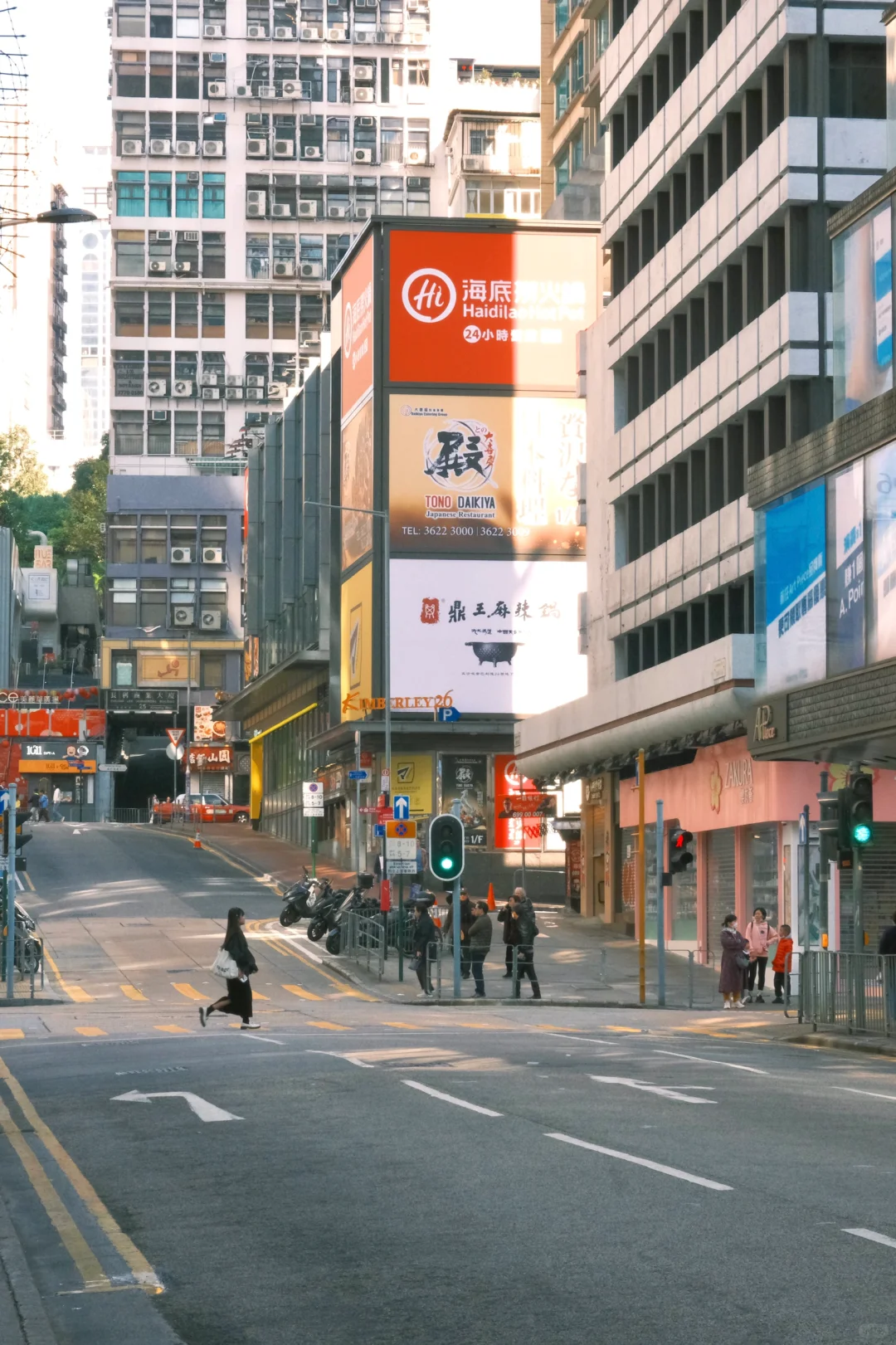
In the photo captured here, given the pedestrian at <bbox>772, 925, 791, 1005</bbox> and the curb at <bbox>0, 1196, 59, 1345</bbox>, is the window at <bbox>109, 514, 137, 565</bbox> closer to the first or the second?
the pedestrian at <bbox>772, 925, 791, 1005</bbox>

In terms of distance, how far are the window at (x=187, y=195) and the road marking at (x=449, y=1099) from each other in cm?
11371

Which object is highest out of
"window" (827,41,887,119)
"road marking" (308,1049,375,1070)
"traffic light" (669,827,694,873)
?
"window" (827,41,887,119)

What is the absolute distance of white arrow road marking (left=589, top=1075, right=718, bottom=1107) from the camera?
53.7 feet

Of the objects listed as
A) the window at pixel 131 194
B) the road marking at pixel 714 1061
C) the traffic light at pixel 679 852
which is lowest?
the road marking at pixel 714 1061

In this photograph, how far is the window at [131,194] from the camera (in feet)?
412

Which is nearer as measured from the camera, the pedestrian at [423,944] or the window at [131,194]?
the pedestrian at [423,944]

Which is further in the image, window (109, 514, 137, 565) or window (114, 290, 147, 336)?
window (114, 290, 147, 336)

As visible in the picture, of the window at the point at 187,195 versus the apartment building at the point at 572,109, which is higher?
the window at the point at 187,195

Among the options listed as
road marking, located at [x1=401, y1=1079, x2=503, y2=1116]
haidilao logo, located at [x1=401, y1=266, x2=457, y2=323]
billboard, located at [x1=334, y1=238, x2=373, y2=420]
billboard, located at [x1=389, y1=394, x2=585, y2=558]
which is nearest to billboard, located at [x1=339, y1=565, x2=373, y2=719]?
billboard, located at [x1=389, y1=394, x2=585, y2=558]

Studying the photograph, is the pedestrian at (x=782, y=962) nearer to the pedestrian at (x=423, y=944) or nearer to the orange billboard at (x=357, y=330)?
the pedestrian at (x=423, y=944)

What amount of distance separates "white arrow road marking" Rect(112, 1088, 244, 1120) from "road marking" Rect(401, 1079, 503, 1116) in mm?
1711

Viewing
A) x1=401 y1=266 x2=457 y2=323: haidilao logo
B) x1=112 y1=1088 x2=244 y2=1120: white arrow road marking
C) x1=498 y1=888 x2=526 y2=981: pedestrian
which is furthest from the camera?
x1=401 y1=266 x2=457 y2=323: haidilao logo

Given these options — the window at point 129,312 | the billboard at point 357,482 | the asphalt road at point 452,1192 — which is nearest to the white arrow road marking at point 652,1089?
the asphalt road at point 452,1192

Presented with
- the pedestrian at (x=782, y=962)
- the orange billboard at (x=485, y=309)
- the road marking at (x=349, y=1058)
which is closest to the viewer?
the road marking at (x=349, y=1058)
